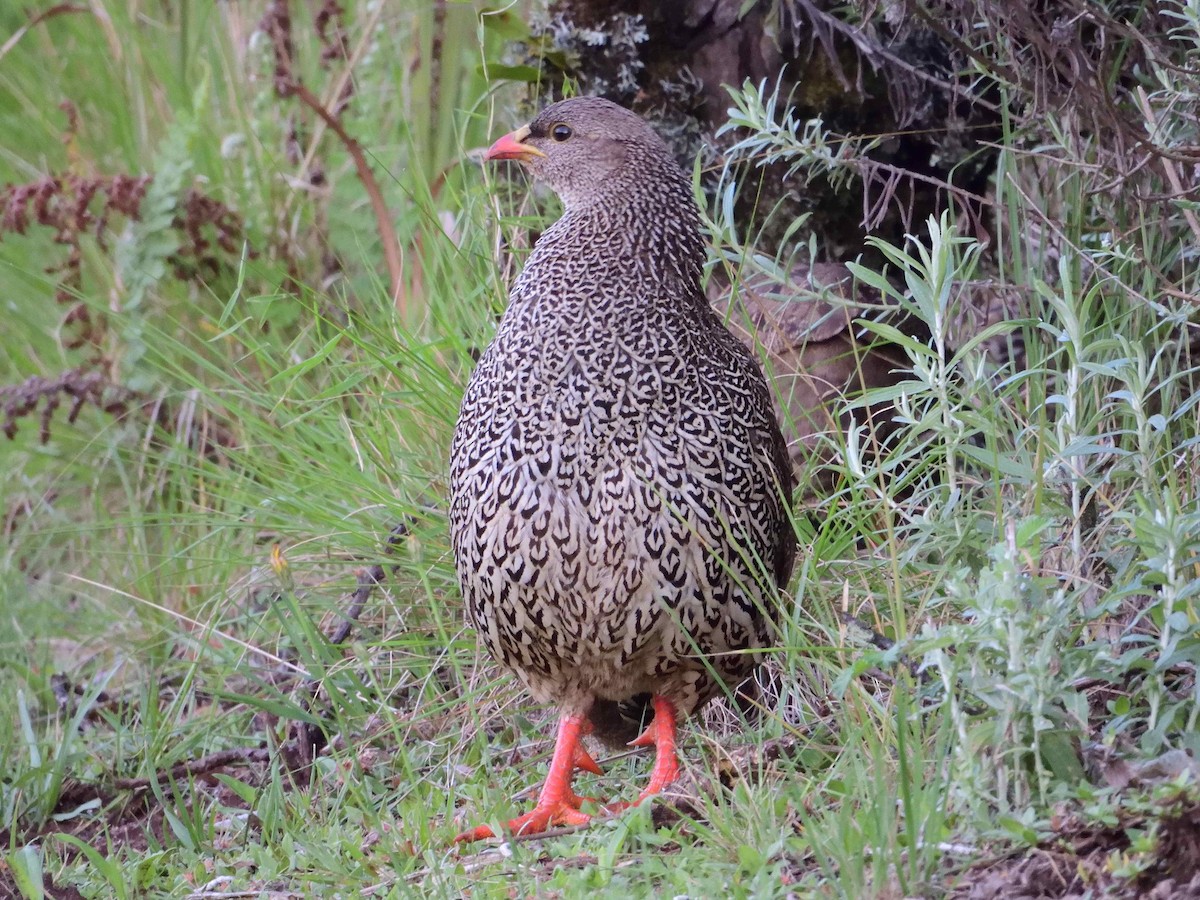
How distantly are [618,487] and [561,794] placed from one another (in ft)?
2.33

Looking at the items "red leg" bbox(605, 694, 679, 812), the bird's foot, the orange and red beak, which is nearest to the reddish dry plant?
the orange and red beak

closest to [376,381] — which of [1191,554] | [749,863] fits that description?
[749,863]

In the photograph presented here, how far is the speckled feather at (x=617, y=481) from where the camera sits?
325 cm

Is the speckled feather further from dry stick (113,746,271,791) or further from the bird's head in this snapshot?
dry stick (113,746,271,791)

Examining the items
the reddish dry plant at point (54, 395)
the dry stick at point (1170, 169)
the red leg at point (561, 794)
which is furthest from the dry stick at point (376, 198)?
the dry stick at point (1170, 169)

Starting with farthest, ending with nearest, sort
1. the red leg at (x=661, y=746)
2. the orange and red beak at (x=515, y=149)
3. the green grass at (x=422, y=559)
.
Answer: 1. the orange and red beak at (x=515, y=149)
2. the red leg at (x=661, y=746)
3. the green grass at (x=422, y=559)

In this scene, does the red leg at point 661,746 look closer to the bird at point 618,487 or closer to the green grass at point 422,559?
the bird at point 618,487

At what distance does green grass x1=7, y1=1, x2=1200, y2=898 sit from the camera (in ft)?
8.60

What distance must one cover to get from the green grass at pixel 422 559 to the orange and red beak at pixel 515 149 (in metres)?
0.44

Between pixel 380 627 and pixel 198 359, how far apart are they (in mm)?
901

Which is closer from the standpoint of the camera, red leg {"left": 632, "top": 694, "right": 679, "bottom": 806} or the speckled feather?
the speckled feather

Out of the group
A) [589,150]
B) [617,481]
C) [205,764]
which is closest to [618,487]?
[617,481]

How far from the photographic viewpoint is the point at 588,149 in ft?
12.3

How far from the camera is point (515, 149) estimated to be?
3898mm
